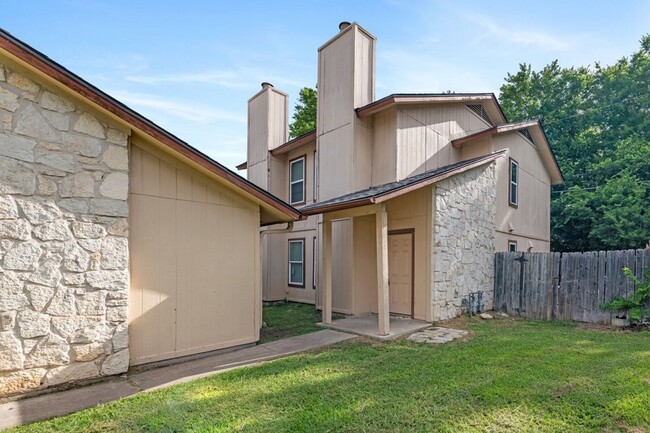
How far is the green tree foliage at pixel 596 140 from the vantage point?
16.2 metres

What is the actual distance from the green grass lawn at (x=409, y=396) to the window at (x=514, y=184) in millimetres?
6333

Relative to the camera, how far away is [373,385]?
426cm

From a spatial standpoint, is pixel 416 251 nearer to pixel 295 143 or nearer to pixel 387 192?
pixel 387 192

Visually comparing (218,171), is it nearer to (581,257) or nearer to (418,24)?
(418,24)

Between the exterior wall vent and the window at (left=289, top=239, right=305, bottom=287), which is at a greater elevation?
the exterior wall vent

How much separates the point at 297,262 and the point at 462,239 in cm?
542

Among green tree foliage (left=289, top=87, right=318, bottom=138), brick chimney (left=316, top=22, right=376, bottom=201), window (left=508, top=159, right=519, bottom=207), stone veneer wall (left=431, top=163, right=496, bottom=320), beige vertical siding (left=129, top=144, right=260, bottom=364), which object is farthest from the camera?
green tree foliage (left=289, top=87, right=318, bottom=138)

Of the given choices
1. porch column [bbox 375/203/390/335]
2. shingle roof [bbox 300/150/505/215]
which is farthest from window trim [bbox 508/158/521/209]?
porch column [bbox 375/203/390/335]

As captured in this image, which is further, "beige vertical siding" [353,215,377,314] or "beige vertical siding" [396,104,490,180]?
"beige vertical siding" [396,104,490,180]

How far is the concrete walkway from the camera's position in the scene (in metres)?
3.69

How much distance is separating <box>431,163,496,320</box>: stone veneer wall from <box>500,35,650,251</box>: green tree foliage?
33.6ft

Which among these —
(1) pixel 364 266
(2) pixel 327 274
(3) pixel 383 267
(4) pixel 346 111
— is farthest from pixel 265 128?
(3) pixel 383 267

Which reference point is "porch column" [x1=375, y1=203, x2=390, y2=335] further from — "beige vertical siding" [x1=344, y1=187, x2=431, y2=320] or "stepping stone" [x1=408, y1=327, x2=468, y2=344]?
"beige vertical siding" [x1=344, y1=187, x2=431, y2=320]

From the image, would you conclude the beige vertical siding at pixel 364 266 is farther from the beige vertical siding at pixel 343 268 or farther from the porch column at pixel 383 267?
the porch column at pixel 383 267
